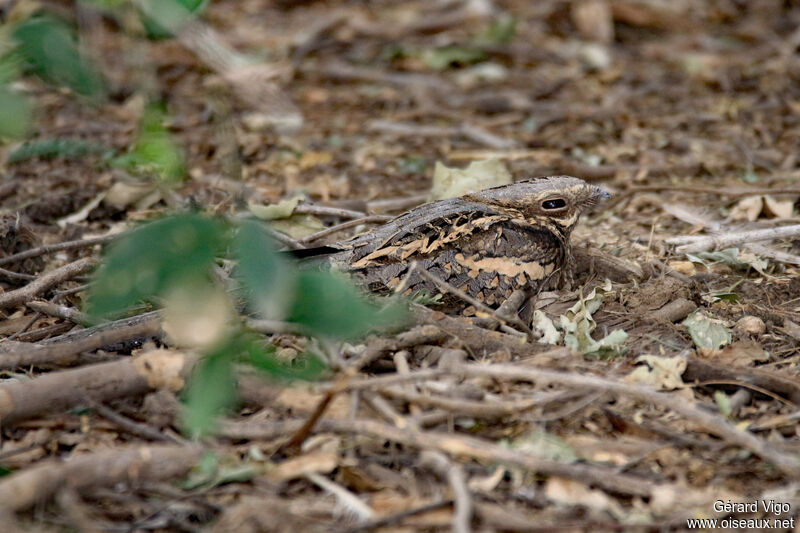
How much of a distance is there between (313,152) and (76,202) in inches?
58.8

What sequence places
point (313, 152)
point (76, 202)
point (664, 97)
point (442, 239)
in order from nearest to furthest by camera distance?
point (442, 239) < point (76, 202) < point (313, 152) < point (664, 97)

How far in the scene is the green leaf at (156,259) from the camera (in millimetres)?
1683

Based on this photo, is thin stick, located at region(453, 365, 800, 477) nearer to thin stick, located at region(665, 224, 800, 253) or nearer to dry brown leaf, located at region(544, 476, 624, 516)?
dry brown leaf, located at region(544, 476, 624, 516)

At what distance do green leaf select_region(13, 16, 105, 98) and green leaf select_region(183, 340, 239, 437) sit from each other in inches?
24.4

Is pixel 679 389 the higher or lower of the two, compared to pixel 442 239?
lower

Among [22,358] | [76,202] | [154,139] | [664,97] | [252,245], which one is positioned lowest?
[664,97]

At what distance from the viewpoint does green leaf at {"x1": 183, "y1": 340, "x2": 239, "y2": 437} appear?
5.96 feet

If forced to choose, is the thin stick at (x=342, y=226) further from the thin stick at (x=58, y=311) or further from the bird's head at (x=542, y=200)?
the thin stick at (x=58, y=311)

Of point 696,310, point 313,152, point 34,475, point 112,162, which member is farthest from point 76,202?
point 696,310

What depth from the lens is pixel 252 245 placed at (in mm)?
1715

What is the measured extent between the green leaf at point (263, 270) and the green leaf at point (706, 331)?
1893mm

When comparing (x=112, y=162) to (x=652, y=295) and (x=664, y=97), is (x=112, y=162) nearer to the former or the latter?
(x=652, y=295)

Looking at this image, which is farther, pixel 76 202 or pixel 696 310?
pixel 76 202

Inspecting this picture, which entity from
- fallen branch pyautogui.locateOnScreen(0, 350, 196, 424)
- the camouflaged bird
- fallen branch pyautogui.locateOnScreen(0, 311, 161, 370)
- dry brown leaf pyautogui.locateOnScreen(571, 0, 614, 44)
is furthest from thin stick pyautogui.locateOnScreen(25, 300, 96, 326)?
dry brown leaf pyautogui.locateOnScreen(571, 0, 614, 44)
